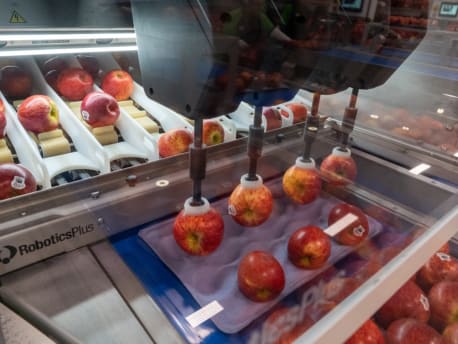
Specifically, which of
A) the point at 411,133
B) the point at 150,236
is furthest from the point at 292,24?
the point at 411,133

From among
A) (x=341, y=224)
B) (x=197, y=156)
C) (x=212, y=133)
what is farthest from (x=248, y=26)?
(x=212, y=133)

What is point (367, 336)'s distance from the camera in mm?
859

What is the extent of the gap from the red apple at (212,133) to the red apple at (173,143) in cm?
12

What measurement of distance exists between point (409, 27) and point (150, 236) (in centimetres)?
102

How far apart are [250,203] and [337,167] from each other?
45 cm

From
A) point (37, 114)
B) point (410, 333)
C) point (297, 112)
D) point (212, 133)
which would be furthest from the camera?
point (297, 112)

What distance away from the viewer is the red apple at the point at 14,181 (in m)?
0.96

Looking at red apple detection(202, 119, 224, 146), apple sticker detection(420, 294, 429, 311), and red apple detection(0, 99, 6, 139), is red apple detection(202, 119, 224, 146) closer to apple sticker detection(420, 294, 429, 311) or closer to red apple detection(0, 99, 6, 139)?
red apple detection(0, 99, 6, 139)

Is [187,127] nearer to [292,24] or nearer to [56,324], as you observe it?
[292,24]

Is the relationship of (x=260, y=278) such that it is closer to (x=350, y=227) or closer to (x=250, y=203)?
(x=250, y=203)

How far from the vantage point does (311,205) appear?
125 cm

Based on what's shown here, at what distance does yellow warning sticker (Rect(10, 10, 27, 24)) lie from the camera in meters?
0.69

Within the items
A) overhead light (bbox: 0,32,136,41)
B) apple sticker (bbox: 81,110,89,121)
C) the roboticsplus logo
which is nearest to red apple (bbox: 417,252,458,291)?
the roboticsplus logo

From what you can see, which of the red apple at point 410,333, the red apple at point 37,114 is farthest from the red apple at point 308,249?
the red apple at point 37,114
